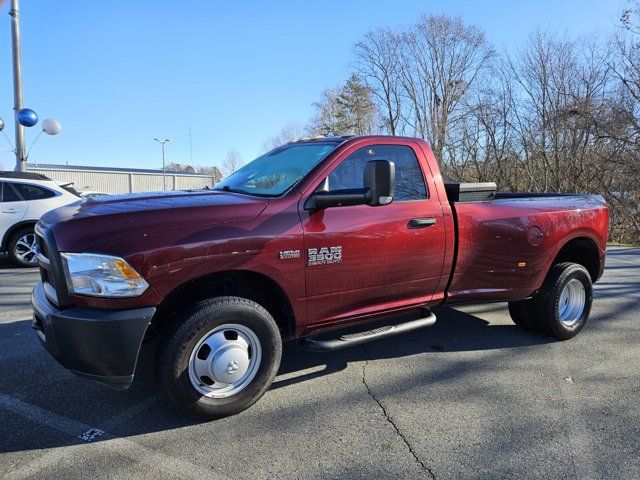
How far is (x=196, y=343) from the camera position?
2.88 meters

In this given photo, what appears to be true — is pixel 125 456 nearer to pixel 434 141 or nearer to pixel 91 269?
pixel 91 269

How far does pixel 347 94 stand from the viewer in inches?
1677

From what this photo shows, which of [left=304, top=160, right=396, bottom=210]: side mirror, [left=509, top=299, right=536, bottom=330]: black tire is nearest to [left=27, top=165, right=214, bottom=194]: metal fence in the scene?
[left=509, top=299, right=536, bottom=330]: black tire

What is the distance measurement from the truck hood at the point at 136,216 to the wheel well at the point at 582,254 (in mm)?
3540

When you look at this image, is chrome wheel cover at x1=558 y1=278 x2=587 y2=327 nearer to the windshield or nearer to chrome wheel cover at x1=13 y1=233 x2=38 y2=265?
the windshield

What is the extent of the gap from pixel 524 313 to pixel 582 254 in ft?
3.44

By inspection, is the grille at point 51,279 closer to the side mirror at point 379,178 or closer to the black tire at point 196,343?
the black tire at point 196,343

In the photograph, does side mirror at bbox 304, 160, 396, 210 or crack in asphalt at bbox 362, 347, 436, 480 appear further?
side mirror at bbox 304, 160, 396, 210

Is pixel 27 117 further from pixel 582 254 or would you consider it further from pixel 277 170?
pixel 582 254

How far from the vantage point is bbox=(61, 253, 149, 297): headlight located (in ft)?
8.56

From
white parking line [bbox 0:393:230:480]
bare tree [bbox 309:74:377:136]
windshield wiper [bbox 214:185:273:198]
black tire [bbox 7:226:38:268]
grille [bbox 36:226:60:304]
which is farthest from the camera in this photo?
bare tree [bbox 309:74:377:136]

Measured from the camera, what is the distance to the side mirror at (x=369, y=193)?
316 cm

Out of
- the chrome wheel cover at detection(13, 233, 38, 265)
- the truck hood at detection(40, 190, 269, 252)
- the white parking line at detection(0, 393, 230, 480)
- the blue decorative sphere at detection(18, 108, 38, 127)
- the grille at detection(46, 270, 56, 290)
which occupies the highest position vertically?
the blue decorative sphere at detection(18, 108, 38, 127)

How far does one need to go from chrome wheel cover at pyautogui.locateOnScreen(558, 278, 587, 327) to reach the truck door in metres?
1.83
